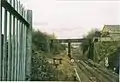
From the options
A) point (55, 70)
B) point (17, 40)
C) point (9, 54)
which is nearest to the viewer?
point (9, 54)

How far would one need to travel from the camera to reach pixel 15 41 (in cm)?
252

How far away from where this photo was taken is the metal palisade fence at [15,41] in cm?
217

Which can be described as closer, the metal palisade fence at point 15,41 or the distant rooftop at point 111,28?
the metal palisade fence at point 15,41

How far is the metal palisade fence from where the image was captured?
2.17m

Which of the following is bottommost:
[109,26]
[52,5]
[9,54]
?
[9,54]

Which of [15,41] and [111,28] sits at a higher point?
[111,28]

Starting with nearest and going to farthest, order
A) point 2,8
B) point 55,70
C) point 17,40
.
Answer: point 2,8, point 17,40, point 55,70

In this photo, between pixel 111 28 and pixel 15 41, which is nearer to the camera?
pixel 15 41

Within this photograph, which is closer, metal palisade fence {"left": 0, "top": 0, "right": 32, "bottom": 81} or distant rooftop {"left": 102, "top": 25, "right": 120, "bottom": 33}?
metal palisade fence {"left": 0, "top": 0, "right": 32, "bottom": 81}

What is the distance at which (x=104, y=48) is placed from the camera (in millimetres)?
2771

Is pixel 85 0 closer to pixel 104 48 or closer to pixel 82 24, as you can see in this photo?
pixel 82 24

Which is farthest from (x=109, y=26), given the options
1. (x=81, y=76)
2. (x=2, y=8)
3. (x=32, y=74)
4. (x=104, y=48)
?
(x=2, y=8)

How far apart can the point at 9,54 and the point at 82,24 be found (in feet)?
2.65

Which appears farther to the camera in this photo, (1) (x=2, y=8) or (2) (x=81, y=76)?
(2) (x=81, y=76)
